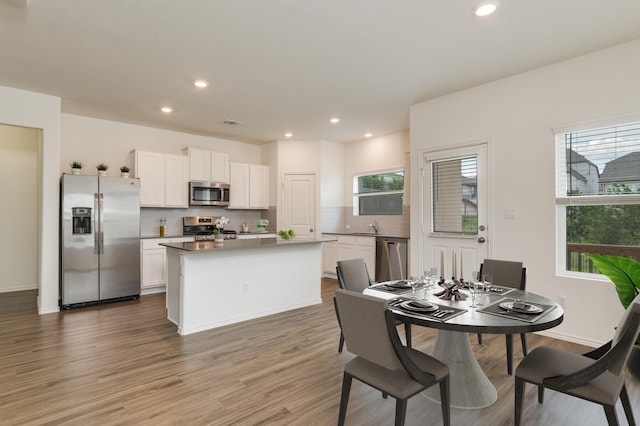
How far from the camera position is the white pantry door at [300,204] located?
690cm

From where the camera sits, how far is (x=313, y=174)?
6.91m

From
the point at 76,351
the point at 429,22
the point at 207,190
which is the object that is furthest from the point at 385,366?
the point at 207,190

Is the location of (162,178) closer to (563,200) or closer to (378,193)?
(378,193)

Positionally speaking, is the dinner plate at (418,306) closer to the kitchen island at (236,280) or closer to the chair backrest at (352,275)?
the chair backrest at (352,275)

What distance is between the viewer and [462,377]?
2.34 meters

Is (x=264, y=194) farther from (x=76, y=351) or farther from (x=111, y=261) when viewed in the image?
(x=76, y=351)

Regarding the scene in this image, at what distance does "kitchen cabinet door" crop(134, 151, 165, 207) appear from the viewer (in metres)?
5.52

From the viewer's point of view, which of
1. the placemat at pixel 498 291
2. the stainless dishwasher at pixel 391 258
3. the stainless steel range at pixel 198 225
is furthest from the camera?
the stainless steel range at pixel 198 225

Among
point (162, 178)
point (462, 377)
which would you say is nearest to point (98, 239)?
point (162, 178)

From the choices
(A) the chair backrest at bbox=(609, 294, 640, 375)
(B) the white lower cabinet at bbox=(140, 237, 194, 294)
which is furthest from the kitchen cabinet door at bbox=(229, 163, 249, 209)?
(A) the chair backrest at bbox=(609, 294, 640, 375)

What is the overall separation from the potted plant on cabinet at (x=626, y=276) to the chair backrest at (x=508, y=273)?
622 mm

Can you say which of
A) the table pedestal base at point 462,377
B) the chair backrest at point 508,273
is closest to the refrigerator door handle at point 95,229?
the table pedestal base at point 462,377

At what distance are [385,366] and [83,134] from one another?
19.2ft

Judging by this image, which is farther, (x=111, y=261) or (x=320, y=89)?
(x=111, y=261)
